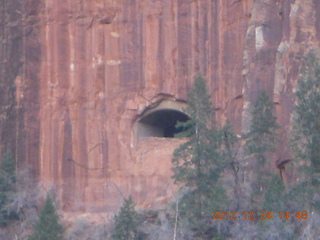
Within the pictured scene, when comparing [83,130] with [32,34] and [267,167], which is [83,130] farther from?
[267,167]

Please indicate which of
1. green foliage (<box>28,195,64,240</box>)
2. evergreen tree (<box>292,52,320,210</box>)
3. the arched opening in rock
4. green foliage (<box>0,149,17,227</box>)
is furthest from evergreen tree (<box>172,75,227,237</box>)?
green foliage (<box>0,149,17,227</box>)

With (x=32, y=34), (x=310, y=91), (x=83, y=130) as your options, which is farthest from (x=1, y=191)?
(x=310, y=91)

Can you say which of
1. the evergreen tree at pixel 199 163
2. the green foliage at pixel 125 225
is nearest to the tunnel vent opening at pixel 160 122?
the evergreen tree at pixel 199 163

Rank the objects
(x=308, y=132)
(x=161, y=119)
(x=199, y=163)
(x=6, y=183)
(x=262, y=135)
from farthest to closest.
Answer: (x=161, y=119) → (x=6, y=183) → (x=262, y=135) → (x=199, y=163) → (x=308, y=132)

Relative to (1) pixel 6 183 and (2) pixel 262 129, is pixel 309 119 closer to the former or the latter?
(2) pixel 262 129

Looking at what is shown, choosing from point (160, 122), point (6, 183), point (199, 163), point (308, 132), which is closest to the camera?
point (308, 132)

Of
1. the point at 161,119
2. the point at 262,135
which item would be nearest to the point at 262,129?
the point at 262,135

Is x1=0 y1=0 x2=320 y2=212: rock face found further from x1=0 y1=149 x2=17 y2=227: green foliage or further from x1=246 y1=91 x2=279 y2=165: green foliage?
x1=246 y1=91 x2=279 y2=165: green foliage
